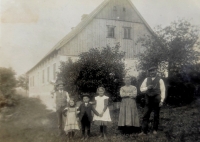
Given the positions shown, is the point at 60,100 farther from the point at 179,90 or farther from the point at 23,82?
the point at 179,90

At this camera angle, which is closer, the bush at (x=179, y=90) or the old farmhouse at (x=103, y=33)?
the bush at (x=179, y=90)

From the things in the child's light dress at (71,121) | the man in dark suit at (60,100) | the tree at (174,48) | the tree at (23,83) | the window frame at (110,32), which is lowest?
the child's light dress at (71,121)

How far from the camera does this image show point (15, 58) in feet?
19.6

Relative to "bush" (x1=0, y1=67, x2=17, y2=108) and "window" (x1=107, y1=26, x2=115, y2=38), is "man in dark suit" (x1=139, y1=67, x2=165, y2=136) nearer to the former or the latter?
"bush" (x1=0, y1=67, x2=17, y2=108)

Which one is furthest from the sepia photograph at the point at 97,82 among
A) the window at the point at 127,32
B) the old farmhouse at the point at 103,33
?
the window at the point at 127,32

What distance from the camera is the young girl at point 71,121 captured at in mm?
4734

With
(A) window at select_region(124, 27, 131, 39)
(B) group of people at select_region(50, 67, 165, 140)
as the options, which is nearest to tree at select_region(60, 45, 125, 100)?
(B) group of people at select_region(50, 67, 165, 140)

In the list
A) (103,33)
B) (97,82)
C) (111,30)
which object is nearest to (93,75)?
(97,82)

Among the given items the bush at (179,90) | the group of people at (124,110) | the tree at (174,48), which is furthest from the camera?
the tree at (174,48)

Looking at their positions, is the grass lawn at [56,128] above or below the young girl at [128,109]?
below

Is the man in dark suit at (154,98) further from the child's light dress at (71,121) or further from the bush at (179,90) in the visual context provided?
the bush at (179,90)

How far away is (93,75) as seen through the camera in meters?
7.48

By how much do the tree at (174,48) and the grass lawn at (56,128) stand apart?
4.68ft

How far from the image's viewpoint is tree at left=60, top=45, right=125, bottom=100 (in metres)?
7.46
